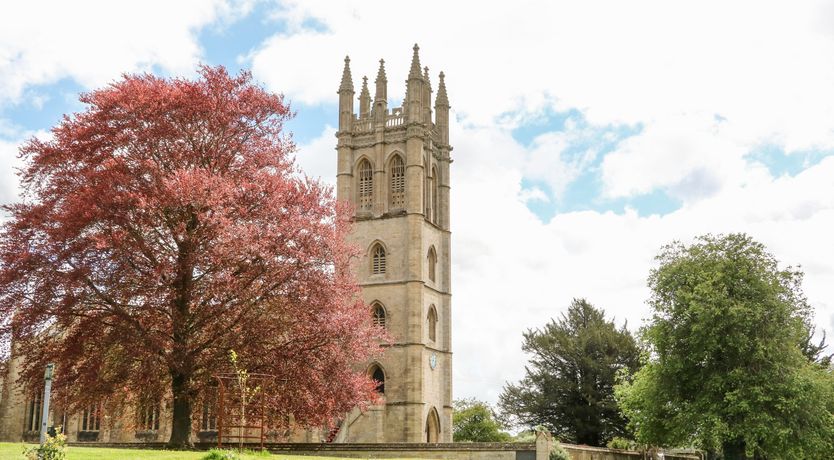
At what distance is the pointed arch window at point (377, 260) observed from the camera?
49.3m

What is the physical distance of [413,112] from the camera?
50.7 m

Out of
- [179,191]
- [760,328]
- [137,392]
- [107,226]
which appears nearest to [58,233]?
[107,226]

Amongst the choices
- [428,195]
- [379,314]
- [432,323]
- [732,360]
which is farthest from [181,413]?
[428,195]

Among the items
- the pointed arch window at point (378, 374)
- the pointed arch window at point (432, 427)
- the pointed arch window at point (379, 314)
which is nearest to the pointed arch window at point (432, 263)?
the pointed arch window at point (379, 314)

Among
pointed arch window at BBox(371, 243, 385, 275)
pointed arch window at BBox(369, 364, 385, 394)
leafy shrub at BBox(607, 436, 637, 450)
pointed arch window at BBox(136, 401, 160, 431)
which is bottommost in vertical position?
leafy shrub at BBox(607, 436, 637, 450)

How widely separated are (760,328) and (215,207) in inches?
802

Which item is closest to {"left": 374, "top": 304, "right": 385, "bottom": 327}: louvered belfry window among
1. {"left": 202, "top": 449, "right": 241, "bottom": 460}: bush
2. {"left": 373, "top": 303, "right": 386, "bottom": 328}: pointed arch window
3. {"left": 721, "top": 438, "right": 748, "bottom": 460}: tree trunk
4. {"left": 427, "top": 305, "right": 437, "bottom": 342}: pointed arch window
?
{"left": 373, "top": 303, "right": 386, "bottom": 328}: pointed arch window

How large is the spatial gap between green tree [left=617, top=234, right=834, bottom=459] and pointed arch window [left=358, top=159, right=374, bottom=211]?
68.8ft

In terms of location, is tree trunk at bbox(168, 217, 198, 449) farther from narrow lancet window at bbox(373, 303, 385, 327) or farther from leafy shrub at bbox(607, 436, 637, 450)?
leafy shrub at bbox(607, 436, 637, 450)

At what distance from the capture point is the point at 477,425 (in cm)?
5762

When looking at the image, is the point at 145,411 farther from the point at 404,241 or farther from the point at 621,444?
the point at 621,444

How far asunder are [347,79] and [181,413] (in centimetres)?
3202

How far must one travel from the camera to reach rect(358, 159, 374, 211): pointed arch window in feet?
167

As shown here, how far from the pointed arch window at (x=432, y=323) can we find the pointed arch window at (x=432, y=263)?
191 centimetres
